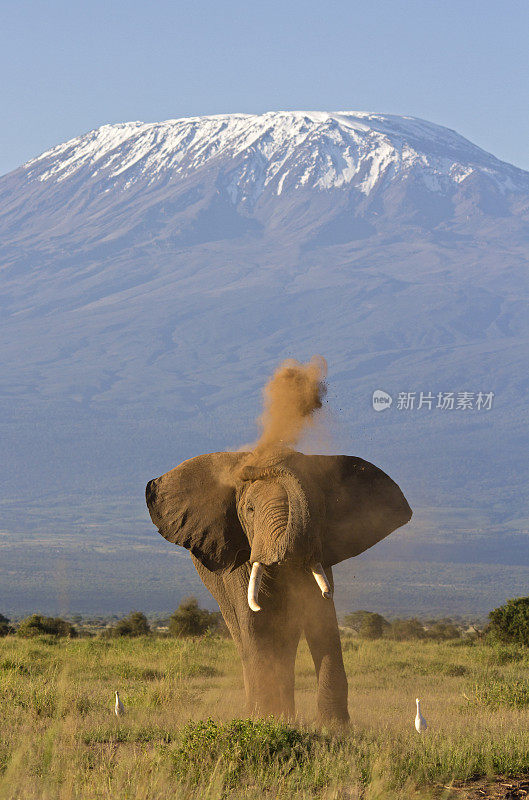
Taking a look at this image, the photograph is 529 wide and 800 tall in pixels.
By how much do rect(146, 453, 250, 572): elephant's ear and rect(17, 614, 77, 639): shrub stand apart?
811 inches

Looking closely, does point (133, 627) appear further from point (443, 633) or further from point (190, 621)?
point (443, 633)

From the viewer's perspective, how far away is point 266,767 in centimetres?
1105

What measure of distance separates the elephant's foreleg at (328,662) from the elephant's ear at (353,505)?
661 millimetres

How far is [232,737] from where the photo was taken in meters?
11.5

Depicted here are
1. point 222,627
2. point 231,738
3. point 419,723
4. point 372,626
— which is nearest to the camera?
point 231,738

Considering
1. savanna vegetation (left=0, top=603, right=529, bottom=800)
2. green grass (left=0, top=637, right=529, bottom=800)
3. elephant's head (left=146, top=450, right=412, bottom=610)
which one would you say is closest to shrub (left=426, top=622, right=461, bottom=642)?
savanna vegetation (left=0, top=603, right=529, bottom=800)

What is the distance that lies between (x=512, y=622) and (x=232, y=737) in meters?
20.5

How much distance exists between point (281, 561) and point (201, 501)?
94.6 inches

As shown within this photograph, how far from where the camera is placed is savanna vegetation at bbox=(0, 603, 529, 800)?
1030 cm

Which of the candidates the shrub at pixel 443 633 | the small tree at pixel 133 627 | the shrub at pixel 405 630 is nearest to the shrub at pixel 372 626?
the shrub at pixel 405 630

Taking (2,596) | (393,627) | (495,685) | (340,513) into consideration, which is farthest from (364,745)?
(2,596)

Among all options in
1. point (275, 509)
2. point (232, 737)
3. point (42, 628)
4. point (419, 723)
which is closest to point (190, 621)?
point (42, 628)

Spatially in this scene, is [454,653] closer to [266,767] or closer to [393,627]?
[393,627]

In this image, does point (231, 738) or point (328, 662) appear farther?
point (328, 662)
